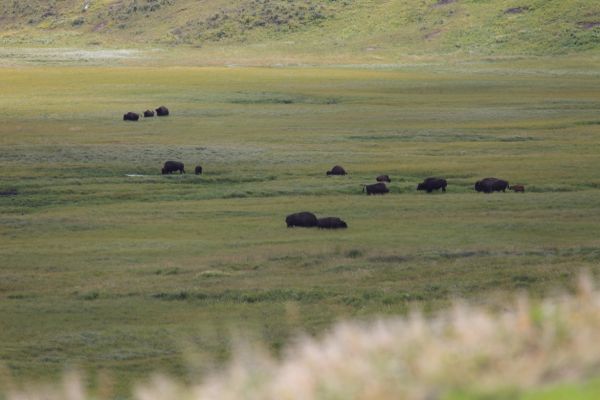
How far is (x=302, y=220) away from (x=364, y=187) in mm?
8946

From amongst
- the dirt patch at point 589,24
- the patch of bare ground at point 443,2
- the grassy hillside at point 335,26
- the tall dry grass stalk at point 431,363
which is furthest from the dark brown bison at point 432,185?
the patch of bare ground at point 443,2

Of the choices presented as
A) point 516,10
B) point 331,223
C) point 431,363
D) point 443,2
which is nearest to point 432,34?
point 516,10

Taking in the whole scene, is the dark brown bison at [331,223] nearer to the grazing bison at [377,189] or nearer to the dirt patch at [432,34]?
the grazing bison at [377,189]

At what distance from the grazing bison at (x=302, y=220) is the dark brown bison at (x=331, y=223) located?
29cm

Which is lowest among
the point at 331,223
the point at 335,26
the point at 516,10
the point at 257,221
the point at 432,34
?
the point at 257,221

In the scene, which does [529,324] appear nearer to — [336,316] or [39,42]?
[336,316]

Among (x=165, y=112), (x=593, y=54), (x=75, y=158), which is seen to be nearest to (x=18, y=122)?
(x=165, y=112)

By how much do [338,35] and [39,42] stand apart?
52.0 metres

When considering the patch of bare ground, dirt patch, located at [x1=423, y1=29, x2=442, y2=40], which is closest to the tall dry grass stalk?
dirt patch, located at [x1=423, y1=29, x2=442, y2=40]

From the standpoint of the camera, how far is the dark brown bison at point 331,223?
32031 millimetres

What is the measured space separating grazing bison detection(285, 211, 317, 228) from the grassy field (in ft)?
1.75

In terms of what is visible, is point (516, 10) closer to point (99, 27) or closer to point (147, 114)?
point (99, 27)

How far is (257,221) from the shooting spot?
34.2 meters

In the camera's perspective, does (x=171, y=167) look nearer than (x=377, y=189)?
No
